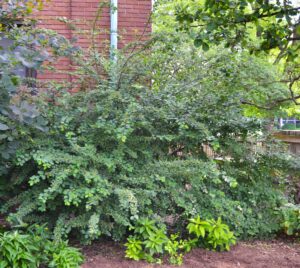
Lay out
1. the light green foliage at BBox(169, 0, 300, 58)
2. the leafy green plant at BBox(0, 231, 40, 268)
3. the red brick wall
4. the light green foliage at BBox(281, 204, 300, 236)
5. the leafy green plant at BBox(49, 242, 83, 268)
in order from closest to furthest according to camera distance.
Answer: the light green foliage at BBox(169, 0, 300, 58) < the leafy green plant at BBox(0, 231, 40, 268) < the leafy green plant at BBox(49, 242, 83, 268) < the light green foliage at BBox(281, 204, 300, 236) < the red brick wall

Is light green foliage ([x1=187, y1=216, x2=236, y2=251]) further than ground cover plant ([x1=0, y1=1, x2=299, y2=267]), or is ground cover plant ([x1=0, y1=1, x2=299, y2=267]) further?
light green foliage ([x1=187, y1=216, x2=236, y2=251])

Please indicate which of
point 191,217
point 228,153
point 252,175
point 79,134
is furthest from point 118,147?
point 252,175

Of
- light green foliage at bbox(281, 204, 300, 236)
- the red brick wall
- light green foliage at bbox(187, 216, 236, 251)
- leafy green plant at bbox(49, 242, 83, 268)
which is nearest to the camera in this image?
leafy green plant at bbox(49, 242, 83, 268)

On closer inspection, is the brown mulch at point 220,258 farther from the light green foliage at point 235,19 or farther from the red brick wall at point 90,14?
the red brick wall at point 90,14

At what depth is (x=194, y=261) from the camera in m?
4.32

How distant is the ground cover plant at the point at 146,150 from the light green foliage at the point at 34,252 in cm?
4

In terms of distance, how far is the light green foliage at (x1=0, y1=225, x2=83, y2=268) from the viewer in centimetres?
363

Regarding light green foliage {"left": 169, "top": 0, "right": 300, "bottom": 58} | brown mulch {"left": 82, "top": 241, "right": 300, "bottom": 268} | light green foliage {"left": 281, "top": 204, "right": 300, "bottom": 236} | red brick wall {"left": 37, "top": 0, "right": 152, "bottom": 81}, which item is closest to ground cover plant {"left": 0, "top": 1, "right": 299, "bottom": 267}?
light green foliage {"left": 281, "top": 204, "right": 300, "bottom": 236}

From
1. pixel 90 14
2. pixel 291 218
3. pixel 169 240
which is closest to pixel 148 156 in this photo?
pixel 169 240

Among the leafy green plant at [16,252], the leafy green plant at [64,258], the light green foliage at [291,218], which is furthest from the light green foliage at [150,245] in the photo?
the light green foliage at [291,218]

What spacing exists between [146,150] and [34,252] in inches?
65.3

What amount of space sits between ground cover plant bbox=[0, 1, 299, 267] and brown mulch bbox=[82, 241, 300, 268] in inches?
5.5

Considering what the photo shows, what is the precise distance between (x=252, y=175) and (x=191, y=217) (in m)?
1.10

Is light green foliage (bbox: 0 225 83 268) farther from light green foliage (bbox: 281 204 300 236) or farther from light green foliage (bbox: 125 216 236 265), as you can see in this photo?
light green foliage (bbox: 281 204 300 236)
